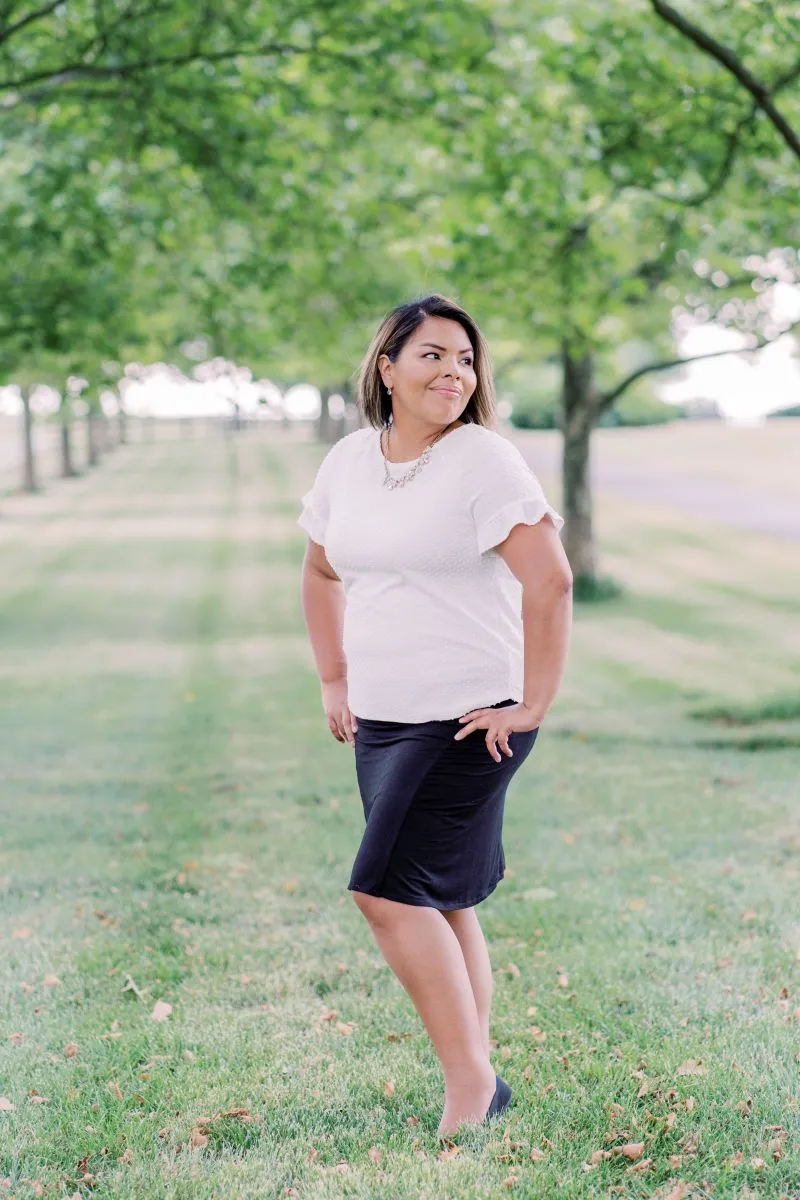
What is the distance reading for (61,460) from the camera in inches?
1876

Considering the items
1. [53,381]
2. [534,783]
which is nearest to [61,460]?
[53,381]

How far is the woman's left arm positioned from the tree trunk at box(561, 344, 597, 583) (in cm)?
1723

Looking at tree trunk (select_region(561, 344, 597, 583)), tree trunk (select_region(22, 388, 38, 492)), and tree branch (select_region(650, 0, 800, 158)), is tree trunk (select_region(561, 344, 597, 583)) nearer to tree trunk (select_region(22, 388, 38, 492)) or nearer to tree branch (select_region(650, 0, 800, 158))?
tree branch (select_region(650, 0, 800, 158))

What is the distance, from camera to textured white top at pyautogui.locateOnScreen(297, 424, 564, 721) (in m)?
3.44

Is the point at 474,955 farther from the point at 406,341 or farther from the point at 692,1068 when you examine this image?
the point at 406,341

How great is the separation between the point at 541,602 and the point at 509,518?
229 millimetres

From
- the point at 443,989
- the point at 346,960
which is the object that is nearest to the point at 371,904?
the point at 443,989

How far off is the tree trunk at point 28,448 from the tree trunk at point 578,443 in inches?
784

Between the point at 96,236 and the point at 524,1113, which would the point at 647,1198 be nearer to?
the point at 524,1113

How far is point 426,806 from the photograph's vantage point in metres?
3.54

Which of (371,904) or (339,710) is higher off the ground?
(339,710)

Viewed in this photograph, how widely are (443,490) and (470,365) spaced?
16.5 inches

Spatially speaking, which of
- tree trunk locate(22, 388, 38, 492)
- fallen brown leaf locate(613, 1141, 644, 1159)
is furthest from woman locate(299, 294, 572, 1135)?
tree trunk locate(22, 388, 38, 492)

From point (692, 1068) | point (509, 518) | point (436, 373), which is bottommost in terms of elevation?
point (692, 1068)
